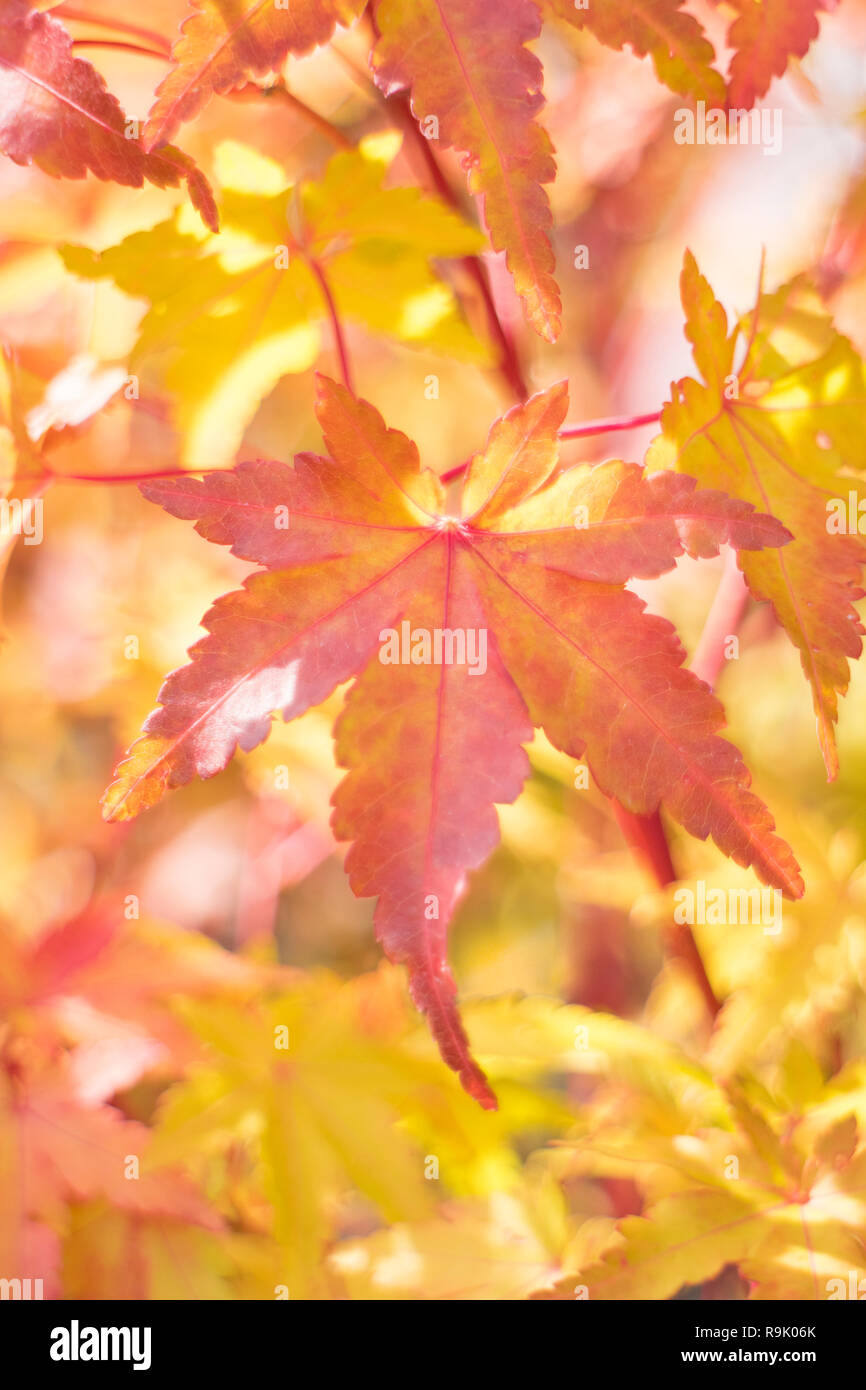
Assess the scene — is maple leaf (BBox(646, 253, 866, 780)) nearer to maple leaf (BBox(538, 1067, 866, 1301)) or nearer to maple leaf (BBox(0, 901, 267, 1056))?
maple leaf (BBox(538, 1067, 866, 1301))

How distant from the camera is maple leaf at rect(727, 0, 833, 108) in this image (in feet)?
1.75

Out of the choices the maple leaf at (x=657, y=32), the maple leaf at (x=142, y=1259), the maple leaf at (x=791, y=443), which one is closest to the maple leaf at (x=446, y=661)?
the maple leaf at (x=791, y=443)

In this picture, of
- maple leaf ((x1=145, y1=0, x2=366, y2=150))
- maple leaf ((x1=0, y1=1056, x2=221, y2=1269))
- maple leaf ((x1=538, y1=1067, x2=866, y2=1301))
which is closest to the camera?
maple leaf ((x1=145, y1=0, x2=366, y2=150))

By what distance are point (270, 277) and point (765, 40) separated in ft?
1.24

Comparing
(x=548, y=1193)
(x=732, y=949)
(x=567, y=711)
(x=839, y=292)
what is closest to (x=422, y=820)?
(x=567, y=711)

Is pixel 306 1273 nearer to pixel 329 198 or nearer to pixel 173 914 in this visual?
pixel 173 914

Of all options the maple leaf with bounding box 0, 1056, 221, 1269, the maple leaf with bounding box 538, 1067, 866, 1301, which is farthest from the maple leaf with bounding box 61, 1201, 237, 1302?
the maple leaf with bounding box 538, 1067, 866, 1301

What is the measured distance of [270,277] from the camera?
729 mm

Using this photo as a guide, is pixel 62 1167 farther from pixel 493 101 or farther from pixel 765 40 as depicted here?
pixel 765 40

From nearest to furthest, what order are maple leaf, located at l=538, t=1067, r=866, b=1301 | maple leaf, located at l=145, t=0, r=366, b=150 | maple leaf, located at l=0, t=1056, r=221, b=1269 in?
maple leaf, located at l=145, t=0, r=366, b=150, maple leaf, located at l=538, t=1067, r=866, b=1301, maple leaf, located at l=0, t=1056, r=221, b=1269

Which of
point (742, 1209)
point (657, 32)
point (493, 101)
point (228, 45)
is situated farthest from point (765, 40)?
point (742, 1209)

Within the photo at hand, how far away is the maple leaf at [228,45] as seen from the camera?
0.45m

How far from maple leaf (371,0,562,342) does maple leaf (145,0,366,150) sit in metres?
0.04

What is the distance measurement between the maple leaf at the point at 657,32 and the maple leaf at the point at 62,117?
0.78 ft
